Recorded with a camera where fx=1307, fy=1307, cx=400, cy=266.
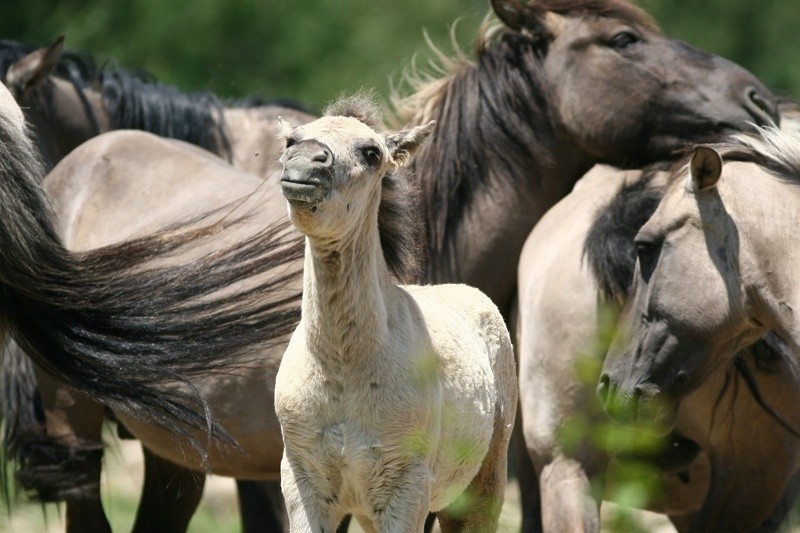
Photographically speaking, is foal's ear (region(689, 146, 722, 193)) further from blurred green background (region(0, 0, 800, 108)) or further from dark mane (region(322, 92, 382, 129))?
blurred green background (region(0, 0, 800, 108))

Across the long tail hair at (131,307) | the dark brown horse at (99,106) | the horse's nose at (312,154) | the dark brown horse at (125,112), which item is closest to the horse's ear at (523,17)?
the dark brown horse at (125,112)

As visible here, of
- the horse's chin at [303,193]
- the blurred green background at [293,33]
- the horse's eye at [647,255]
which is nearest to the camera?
the horse's chin at [303,193]

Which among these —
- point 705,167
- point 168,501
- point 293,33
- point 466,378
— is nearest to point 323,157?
point 466,378

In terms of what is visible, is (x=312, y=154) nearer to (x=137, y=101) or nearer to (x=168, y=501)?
(x=168, y=501)

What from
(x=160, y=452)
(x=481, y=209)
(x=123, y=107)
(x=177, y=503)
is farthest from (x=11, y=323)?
(x=123, y=107)

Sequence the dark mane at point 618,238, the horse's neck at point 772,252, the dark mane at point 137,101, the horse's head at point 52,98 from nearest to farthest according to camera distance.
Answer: the horse's neck at point 772,252
the dark mane at point 618,238
the horse's head at point 52,98
the dark mane at point 137,101

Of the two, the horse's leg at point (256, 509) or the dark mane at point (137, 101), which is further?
the dark mane at point (137, 101)

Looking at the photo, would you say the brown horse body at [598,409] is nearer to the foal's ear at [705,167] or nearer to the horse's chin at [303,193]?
the foal's ear at [705,167]

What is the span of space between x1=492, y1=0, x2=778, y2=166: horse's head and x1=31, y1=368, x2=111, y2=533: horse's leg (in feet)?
6.47

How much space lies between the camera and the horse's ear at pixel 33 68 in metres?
5.63

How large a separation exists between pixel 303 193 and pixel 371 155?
28 centimetres

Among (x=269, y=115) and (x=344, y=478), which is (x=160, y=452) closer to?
(x=344, y=478)

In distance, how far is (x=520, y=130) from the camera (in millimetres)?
4832

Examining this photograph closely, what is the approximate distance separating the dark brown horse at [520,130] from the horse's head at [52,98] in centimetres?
120
